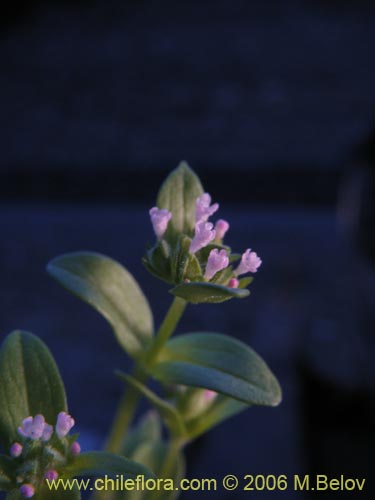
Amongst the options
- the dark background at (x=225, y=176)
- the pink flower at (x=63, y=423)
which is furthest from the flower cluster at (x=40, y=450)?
the dark background at (x=225, y=176)

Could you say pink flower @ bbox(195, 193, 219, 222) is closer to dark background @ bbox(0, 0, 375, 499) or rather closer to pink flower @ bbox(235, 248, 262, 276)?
pink flower @ bbox(235, 248, 262, 276)

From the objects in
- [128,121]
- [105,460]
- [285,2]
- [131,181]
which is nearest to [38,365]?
[105,460]

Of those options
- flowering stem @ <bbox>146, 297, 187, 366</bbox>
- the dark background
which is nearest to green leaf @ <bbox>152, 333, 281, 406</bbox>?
flowering stem @ <bbox>146, 297, 187, 366</bbox>

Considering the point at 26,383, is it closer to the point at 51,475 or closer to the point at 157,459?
the point at 51,475

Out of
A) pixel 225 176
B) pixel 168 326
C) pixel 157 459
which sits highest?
pixel 225 176

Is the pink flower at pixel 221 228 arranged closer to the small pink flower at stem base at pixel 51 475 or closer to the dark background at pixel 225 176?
the small pink flower at stem base at pixel 51 475

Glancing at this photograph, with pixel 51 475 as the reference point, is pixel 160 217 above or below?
above

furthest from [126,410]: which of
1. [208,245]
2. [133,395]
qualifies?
[208,245]

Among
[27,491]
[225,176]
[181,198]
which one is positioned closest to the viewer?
[27,491]
